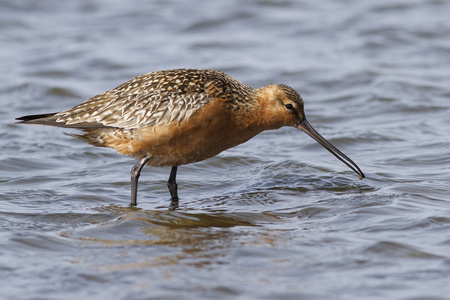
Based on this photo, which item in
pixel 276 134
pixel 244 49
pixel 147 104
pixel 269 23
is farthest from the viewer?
pixel 269 23

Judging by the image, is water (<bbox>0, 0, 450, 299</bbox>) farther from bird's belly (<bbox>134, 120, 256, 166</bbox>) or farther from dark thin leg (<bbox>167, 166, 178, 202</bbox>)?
bird's belly (<bbox>134, 120, 256, 166</bbox>)

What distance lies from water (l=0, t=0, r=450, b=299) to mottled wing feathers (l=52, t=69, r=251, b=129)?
2.97 feet

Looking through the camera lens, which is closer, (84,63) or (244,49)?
(84,63)

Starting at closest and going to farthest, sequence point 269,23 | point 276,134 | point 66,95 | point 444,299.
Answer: point 444,299 < point 276,134 < point 66,95 < point 269,23

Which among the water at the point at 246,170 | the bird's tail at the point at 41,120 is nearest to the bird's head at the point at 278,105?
the water at the point at 246,170

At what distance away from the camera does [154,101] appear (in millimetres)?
8266

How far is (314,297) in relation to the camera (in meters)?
5.59

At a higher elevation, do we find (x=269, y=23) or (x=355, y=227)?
(x=269, y=23)

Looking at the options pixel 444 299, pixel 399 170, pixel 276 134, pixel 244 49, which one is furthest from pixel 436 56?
pixel 444 299

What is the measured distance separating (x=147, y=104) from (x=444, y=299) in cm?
396

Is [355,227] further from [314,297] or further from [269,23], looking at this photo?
[269,23]

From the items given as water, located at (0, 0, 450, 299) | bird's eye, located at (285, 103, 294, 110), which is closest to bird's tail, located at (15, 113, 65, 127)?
water, located at (0, 0, 450, 299)

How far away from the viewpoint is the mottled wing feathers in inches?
320

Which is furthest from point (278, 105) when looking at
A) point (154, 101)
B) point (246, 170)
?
point (246, 170)
